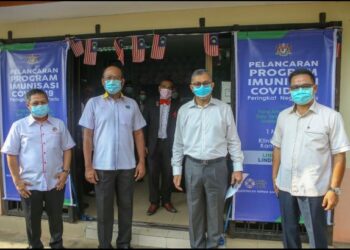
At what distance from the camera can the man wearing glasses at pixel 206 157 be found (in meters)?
3.33

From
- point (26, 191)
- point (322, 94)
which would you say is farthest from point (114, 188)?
point (322, 94)

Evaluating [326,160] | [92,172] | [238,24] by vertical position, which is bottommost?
[92,172]

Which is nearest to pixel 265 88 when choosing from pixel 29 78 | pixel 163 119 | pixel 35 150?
pixel 163 119

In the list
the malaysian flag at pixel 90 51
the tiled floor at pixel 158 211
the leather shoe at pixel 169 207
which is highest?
the malaysian flag at pixel 90 51

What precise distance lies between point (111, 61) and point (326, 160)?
4.63 m

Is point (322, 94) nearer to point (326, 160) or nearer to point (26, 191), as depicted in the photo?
point (326, 160)

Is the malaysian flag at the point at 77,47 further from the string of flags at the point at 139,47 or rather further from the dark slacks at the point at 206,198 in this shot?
the dark slacks at the point at 206,198

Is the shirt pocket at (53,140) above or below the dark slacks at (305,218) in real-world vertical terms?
above

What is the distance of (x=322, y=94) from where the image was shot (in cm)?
390

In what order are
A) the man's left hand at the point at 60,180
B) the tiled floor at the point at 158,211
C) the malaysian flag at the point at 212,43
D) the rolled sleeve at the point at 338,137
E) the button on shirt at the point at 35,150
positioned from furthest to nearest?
the tiled floor at the point at 158,211
the malaysian flag at the point at 212,43
the man's left hand at the point at 60,180
the button on shirt at the point at 35,150
the rolled sleeve at the point at 338,137

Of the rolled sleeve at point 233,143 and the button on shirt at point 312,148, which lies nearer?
the button on shirt at point 312,148

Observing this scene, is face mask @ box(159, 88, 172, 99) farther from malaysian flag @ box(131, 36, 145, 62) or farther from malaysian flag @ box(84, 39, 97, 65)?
malaysian flag @ box(84, 39, 97, 65)

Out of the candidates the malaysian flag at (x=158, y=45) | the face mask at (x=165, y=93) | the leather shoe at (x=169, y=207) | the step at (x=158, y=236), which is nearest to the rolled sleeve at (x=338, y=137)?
the step at (x=158, y=236)

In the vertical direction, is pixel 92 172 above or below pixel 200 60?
below
